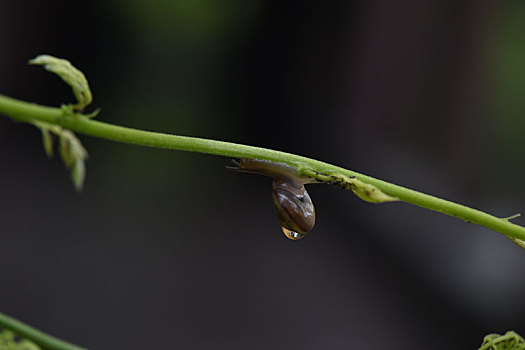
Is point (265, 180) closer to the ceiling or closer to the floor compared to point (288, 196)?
closer to the ceiling

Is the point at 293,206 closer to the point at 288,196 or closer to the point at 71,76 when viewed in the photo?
the point at 288,196

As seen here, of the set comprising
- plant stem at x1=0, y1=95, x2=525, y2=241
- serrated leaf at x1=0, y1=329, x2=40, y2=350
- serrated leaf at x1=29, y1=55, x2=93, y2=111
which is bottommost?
serrated leaf at x1=0, y1=329, x2=40, y2=350

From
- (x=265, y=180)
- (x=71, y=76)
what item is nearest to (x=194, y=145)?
(x=71, y=76)

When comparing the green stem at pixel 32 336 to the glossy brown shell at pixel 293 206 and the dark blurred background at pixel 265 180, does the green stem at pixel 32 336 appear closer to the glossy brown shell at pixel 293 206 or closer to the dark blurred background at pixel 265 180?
the glossy brown shell at pixel 293 206

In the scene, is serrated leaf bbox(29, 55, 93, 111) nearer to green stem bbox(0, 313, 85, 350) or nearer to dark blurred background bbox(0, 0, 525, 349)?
green stem bbox(0, 313, 85, 350)

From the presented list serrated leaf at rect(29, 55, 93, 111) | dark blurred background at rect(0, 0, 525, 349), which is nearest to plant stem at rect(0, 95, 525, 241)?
serrated leaf at rect(29, 55, 93, 111)
